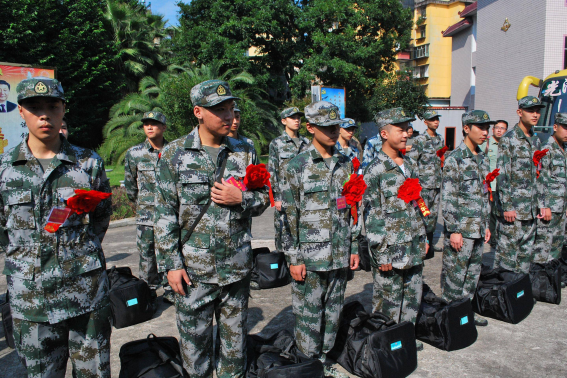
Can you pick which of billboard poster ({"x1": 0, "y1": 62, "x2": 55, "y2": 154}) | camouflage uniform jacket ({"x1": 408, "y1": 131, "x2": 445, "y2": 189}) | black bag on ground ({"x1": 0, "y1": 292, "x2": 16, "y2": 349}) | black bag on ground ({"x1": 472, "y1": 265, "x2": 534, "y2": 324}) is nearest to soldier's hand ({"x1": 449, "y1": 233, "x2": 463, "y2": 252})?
black bag on ground ({"x1": 472, "y1": 265, "x2": 534, "y2": 324})

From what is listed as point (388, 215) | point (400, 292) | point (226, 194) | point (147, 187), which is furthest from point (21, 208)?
point (400, 292)

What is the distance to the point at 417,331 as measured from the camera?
3867mm

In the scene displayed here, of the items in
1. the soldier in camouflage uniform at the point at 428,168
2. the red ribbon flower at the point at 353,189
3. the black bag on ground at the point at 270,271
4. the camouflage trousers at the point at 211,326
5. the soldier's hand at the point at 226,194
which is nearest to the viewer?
the soldier's hand at the point at 226,194

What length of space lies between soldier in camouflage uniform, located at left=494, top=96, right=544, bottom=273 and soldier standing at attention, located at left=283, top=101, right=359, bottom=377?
278cm

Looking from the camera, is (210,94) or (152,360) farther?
(152,360)

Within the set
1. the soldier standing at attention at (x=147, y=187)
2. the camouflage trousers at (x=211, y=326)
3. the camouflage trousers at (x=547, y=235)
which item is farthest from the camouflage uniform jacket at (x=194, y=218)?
the camouflage trousers at (x=547, y=235)

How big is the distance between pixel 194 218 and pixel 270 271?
8.81 ft

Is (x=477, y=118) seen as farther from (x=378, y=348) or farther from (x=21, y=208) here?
(x=21, y=208)

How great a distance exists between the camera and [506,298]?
4.15 meters

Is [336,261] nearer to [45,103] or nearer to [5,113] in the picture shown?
[45,103]

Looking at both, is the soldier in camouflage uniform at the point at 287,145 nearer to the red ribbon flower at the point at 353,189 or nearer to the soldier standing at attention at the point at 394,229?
the soldier standing at attention at the point at 394,229

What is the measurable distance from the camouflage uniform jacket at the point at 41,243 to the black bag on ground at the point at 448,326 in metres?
2.91

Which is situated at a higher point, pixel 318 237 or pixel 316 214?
pixel 316 214

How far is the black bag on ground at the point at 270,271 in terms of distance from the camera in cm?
521
